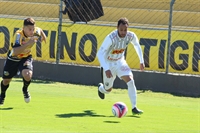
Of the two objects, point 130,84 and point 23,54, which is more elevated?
point 23,54

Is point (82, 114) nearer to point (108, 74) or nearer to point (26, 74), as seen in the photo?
point (108, 74)

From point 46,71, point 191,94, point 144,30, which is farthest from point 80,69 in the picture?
point 191,94

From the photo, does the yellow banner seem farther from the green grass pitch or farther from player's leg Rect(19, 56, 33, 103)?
player's leg Rect(19, 56, 33, 103)

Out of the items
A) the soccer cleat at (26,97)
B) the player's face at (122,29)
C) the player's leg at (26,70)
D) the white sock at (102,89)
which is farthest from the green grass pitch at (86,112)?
the player's face at (122,29)

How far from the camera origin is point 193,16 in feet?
62.6

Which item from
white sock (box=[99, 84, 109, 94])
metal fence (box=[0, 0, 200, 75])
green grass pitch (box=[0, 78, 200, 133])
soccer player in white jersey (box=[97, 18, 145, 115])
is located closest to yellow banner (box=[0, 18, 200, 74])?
metal fence (box=[0, 0, 200, 75])

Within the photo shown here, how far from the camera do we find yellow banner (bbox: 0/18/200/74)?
49.6 feet

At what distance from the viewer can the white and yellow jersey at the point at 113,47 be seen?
37.0ft

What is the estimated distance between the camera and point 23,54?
37.7ft

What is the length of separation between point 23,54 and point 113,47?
1777 mm

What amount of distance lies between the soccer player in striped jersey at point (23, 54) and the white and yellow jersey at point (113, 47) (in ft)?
4.14

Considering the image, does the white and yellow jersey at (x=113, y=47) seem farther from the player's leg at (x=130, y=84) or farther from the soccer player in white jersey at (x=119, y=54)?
the player's leg at (x=130, y=84)

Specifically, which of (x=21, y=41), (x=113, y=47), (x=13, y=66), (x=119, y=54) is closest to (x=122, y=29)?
(x=113, y=47)

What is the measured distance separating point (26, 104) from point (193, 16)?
8.92 meters
